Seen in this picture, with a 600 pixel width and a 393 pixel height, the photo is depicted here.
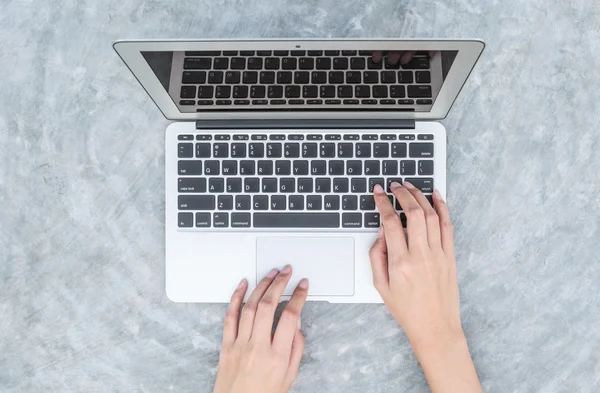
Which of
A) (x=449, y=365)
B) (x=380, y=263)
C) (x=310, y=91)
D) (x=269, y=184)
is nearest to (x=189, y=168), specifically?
(x=269, y=184)

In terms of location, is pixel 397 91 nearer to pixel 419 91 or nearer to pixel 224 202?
pixel 419 91

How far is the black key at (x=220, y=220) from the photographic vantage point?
77cm

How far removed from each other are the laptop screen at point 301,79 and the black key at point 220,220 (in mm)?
163

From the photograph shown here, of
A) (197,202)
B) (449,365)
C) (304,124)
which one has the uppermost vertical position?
(304,124)

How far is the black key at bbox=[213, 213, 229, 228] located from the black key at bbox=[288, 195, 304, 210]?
0.10 meters

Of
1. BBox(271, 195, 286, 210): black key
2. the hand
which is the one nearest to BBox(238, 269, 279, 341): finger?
the hand

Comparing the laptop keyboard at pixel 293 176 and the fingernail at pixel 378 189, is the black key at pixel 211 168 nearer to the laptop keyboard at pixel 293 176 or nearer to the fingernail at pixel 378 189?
the laptop keyboard at pixel 293 176

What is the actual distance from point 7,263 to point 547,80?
941mm

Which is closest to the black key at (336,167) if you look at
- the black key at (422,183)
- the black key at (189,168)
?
the black key at (422,183)

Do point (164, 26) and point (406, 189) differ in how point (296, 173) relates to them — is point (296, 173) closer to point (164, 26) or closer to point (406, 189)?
point (406, 189)

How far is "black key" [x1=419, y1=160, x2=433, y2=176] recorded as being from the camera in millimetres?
769

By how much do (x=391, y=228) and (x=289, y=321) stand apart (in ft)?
0.70

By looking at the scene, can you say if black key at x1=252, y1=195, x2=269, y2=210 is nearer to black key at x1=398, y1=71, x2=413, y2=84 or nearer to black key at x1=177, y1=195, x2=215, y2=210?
black key at x1=177, y1=195, x2=215, y2=210

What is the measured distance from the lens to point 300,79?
2.19ft
